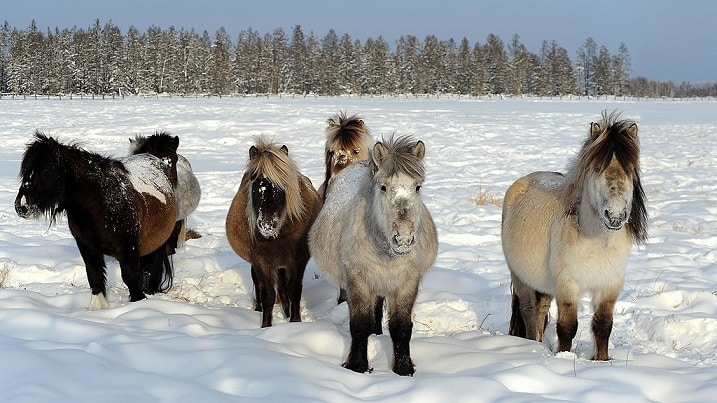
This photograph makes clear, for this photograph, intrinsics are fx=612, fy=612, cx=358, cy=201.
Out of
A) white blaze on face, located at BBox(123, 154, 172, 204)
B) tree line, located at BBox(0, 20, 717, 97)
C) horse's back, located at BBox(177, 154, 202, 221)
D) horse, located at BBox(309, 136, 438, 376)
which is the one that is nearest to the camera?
horse, located at BBox(309, 136, 438, 376)

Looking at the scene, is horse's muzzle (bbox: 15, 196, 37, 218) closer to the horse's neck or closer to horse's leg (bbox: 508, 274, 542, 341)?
horse's leg (bbox: 508, 274, 542, 341)

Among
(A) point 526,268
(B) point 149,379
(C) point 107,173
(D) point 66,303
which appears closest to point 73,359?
(B) point 149,379

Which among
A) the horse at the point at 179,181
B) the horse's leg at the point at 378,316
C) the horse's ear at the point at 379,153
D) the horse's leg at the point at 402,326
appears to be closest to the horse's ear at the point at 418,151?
the horse's ear at the point at 379,153

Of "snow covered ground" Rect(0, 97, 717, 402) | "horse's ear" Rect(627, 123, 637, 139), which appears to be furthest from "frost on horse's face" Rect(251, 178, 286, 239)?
"horse's ear" Rect(627, 123, 637, 139)

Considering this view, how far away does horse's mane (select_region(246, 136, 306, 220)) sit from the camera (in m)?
5.69

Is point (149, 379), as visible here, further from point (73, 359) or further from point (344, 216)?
point (344, 216)

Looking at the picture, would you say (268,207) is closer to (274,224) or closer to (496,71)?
(274,224)

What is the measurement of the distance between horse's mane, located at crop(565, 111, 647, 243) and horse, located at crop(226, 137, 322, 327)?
2522mm

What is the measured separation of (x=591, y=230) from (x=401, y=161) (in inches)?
59.1

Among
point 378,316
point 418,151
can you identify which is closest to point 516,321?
point 378,316

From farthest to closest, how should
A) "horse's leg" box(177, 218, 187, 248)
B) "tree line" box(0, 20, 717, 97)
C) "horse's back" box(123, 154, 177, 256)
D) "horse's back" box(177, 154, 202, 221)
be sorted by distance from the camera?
"tree line" box(0, 20, 717, 97), "horse's leg" box(177, 218, 187, 248), "horse's back" box(177, 154, 202, 221), "horse's back" box(123, 154, 177, 256)

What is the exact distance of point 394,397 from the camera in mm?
3527

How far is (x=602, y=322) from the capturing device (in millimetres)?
4477

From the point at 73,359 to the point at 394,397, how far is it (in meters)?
1.88
